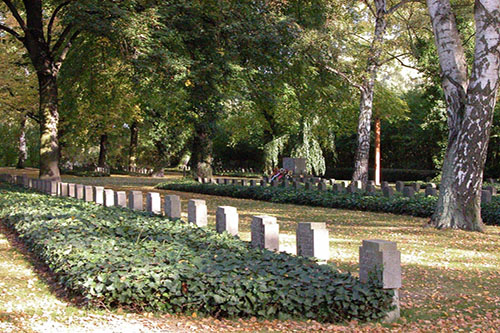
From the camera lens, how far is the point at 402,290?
8.01 meters

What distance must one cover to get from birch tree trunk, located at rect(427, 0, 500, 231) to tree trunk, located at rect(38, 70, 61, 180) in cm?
1325

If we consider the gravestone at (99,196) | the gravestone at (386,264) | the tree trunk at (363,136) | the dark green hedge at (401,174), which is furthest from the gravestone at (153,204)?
the dark green hedge at (401,174)

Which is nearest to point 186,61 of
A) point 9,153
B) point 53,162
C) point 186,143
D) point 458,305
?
point 53,162

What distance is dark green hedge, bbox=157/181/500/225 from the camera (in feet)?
54.6

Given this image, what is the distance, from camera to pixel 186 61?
57.0 ft

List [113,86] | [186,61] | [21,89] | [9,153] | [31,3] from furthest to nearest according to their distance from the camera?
1. [9,153]
2. [21,89]
3. [113,86]
4. [31,3]
5. [186,61]

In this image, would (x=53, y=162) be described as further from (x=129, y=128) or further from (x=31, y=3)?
(x=129, y=128)

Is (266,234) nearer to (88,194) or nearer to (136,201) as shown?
(136,201)

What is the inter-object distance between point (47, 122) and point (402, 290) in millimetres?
16126

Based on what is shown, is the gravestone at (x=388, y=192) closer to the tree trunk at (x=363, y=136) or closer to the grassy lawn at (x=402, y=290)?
the grassy lawn at (x=402, y=290)

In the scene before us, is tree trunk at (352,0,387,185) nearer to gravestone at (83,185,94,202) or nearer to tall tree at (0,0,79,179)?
tall tree at (0,0,79,179)

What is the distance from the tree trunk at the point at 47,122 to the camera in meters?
20.7

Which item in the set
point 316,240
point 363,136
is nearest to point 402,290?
point 316,240

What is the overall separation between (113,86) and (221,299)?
76.9 feet
